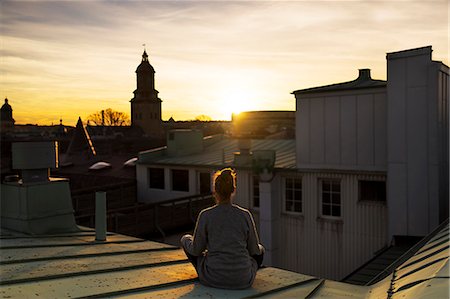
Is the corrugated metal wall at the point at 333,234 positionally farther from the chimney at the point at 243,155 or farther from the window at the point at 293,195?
the chimney at the point at 243,155

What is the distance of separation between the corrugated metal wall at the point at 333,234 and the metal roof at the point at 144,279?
313 inches

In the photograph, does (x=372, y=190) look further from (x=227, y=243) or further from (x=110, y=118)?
(x=110, y=118)

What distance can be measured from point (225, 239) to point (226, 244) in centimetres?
5

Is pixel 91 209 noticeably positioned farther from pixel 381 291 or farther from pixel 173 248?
pixel 381 291

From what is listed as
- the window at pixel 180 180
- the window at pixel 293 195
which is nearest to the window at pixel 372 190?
the window at pixel 293 195

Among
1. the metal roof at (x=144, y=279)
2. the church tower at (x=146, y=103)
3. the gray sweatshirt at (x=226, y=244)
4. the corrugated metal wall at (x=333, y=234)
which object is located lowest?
the corrugated metal wall at (x=333, y=234)

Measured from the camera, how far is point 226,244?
4.50 metres

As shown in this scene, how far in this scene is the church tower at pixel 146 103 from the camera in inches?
3590

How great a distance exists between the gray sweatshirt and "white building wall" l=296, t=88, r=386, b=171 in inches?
434

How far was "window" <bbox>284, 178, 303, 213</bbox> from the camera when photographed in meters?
16.7

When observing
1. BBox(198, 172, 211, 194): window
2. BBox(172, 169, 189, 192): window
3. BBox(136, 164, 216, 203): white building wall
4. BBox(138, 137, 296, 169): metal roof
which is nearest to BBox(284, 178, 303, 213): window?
BBox(138, 137, 296, 169): metal roof

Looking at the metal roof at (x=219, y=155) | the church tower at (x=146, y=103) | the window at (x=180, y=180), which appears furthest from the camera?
the church tower at (x=146, y=103)

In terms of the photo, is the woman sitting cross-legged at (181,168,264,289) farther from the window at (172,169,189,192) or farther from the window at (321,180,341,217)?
the window at (172,169,189,192)

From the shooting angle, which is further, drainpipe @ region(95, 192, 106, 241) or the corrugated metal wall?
the corrugated metal wall
